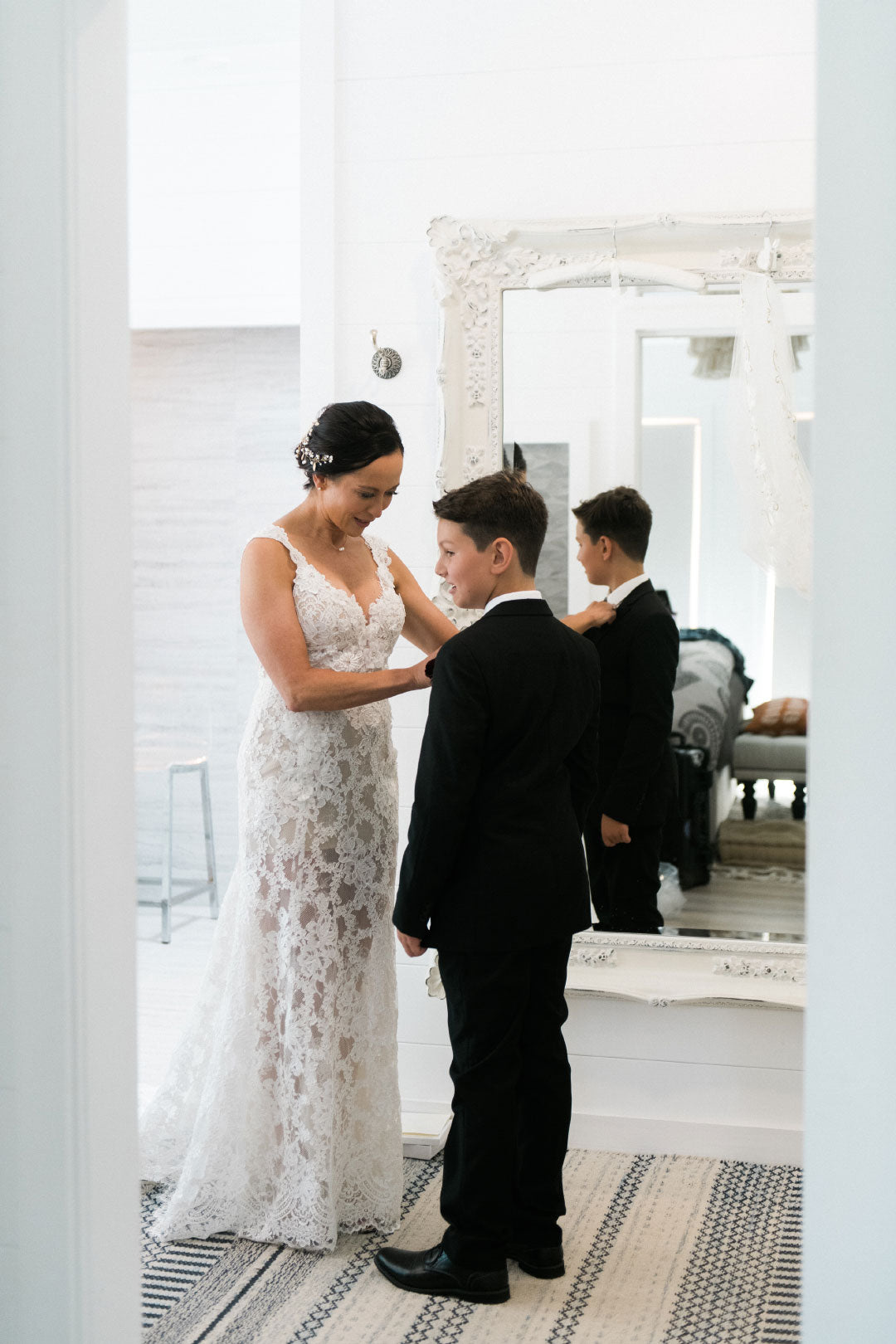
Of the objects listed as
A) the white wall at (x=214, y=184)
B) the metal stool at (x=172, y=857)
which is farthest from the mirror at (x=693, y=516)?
the metal stool at (x=172, y=857)

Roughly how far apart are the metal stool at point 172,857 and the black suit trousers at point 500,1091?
282cm

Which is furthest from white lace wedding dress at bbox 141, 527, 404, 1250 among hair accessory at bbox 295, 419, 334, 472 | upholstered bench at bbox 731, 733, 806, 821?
upholstered bench at bbox 731, 733, 806, 821

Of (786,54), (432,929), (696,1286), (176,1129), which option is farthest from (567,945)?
(786,54)

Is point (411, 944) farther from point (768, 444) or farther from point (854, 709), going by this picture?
point (768, 444)

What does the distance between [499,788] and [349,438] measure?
763 millimetres

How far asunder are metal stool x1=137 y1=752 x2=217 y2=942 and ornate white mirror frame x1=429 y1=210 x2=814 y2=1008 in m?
2.39

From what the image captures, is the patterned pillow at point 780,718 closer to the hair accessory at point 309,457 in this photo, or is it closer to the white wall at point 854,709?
the hair accessory at point 309,457

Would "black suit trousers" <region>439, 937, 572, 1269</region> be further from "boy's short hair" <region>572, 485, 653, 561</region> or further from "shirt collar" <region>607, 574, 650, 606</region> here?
"boy's short hair" <region>572, 485, 653, 561</region>

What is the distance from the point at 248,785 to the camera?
2.63m

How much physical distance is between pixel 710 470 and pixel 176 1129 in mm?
1920

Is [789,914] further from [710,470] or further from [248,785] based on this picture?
[248,785]

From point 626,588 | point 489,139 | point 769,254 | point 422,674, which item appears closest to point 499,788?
point 422,674

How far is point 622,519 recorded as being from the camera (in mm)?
3016

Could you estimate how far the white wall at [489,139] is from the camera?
2.96 meters
